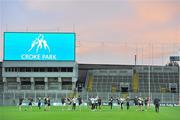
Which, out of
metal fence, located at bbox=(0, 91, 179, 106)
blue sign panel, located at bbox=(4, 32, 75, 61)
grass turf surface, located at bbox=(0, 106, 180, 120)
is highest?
blue sign panel, located at bbox=(4, 32, 75, 61)

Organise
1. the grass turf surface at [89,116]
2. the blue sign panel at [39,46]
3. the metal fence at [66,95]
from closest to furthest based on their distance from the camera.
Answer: the grass turf surface at [89,116] → the metal fence at [66,95] → the blue sign panel at [39,46]

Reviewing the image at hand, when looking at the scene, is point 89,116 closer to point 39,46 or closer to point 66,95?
point 66,95

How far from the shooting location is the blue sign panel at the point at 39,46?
9062 cm

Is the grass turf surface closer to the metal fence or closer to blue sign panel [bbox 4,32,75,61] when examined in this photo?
the metal fence

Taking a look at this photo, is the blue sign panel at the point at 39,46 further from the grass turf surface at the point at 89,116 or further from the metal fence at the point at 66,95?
the grass turf surface at the point at 89,116

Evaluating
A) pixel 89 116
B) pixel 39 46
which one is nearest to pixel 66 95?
pixel 39 46

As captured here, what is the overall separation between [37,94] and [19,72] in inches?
440

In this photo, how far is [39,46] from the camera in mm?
91188

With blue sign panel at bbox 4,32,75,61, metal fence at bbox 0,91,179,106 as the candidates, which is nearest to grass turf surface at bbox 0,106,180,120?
metal fence at bbox 0,91,179,106

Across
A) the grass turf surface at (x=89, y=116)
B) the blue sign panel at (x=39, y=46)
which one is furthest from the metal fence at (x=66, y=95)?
the grass turf surface at (x=89, y=116)

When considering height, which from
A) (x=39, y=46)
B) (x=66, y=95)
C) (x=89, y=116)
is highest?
(x=39, y=46)

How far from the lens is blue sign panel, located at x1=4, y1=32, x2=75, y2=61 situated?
90.6 meters

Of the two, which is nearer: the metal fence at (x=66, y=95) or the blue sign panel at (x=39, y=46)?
the metal fence at (x=66, y=95)

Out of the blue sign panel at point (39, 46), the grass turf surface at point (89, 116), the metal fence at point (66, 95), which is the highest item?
the blue sign panel at point (39, 46)
